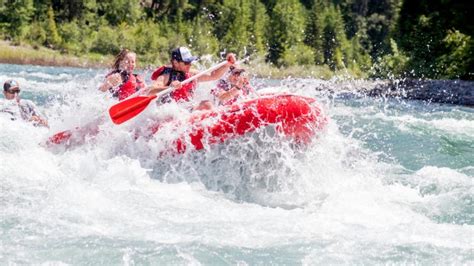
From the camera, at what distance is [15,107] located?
29.2ft

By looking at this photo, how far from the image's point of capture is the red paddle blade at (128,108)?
755cm

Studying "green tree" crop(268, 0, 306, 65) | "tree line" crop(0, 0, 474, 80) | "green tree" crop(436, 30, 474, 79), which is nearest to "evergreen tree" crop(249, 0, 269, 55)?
"tree line" crop(0, 0, 474, 80)

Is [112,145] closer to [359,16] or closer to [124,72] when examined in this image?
[124,72]

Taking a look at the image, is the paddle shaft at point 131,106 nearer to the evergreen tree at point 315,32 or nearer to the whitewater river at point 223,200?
the whitewater river at point 223,200

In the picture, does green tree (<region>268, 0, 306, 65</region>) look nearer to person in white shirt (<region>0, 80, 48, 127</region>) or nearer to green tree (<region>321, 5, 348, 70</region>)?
green tree (<region>321, 5, 348, 70</region>)

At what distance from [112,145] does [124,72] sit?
1.16 m

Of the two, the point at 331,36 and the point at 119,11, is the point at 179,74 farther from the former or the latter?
the point at 331,36

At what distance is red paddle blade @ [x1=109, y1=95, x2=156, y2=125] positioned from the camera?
755 cm

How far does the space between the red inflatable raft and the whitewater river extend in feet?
0.50

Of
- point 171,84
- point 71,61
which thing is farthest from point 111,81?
point 71,61

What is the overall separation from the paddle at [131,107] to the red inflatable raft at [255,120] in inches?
18.2

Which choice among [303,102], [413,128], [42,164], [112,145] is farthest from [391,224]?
[413,128]

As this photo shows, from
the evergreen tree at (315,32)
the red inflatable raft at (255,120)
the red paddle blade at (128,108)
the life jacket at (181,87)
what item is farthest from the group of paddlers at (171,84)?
the evergreen tree at (315,32)

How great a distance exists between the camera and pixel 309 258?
16.1 ft
